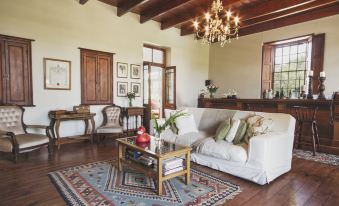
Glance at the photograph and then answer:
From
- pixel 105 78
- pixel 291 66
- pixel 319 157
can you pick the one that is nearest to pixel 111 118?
pixel 105 78

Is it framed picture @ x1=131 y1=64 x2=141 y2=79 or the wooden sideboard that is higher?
framed picture @ x1=131 y1=64 x2=141 y2=79

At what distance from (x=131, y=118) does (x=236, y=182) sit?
152 inches

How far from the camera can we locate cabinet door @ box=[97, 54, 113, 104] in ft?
16.9

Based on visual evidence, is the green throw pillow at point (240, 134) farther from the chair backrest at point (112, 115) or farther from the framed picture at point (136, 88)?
the framed picture at point (136, 88)

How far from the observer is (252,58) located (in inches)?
256

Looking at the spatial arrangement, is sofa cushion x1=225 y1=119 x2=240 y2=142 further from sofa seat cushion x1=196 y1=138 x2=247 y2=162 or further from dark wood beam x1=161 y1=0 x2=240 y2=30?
dark wood beam x1=161 y1=0 x2=240 y2=30

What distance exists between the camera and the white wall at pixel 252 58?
16.3 ft

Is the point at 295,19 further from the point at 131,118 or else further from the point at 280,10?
the point at 131,118

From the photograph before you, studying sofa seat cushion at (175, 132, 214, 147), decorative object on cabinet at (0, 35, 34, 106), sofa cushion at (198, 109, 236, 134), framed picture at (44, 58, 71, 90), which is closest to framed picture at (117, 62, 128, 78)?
framed picture at (44, 58, 71, 90)

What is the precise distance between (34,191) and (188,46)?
6.24 m

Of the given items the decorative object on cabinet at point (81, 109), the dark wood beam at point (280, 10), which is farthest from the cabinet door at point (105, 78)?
the dark wood beam at point (280, 10)

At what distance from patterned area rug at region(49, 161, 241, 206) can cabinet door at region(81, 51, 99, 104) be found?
7.80 feet

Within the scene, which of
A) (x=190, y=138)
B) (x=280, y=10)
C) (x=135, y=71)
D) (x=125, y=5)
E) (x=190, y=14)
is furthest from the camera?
(x=135, y=71)

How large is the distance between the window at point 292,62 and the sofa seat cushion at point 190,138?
374 centimetres
